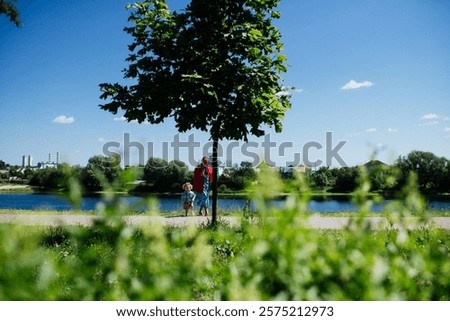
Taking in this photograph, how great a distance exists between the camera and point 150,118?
330 inches

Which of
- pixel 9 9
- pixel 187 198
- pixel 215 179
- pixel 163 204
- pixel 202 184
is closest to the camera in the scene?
pixel 9 9

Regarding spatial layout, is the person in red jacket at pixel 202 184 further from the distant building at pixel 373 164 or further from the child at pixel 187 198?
the distant building at pixel 373 164

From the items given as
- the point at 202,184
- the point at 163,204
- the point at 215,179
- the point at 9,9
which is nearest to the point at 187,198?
the point at 202,184

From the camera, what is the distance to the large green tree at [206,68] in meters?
7.99

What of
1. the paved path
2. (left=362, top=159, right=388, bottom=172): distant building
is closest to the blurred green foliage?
the paved path

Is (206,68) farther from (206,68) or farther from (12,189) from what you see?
(12,189)

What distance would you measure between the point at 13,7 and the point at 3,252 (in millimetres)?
6993

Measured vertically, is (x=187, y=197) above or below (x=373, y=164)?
below

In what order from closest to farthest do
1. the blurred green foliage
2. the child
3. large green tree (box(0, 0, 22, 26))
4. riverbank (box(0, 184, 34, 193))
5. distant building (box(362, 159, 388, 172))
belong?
the blurred green foliage
distant building (box(362, 159, 388, 172))
large green tree (box(0, 0, 22, 26))
the child
riverbank (box(0, 184, 34, 193))

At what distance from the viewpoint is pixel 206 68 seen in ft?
26.2

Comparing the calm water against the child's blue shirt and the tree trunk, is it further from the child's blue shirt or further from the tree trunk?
the tree trunk

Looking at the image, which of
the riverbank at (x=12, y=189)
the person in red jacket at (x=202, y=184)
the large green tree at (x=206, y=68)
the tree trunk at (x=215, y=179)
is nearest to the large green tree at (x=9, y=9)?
the large green tree at (x=206, y=68)

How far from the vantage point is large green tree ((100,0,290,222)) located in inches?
314

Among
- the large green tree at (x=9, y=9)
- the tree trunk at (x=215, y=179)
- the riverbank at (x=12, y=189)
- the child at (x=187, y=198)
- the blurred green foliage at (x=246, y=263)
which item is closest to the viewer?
the blurred green foliage at (x=246, y=263)
